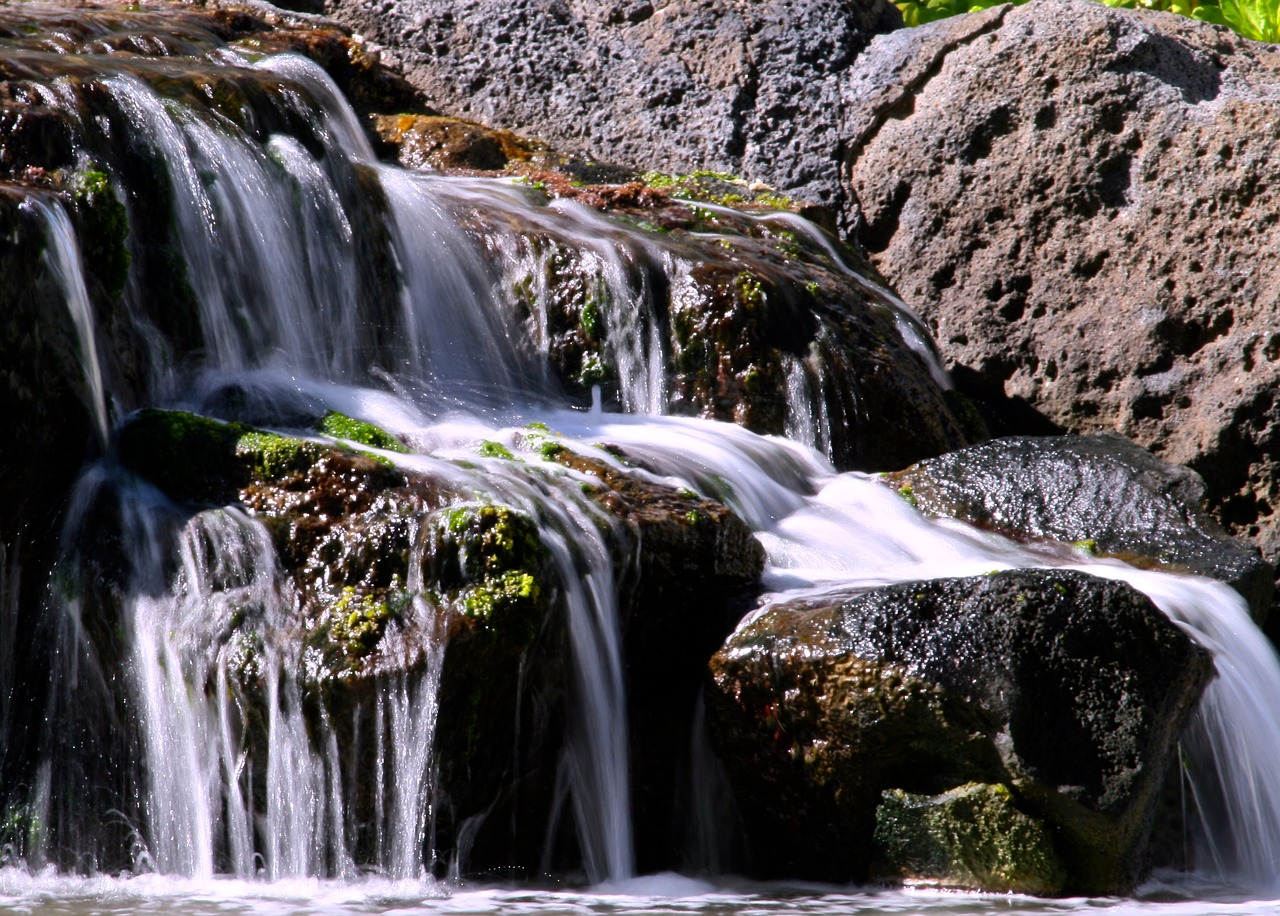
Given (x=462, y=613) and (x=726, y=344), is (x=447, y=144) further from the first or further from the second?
(x=462, y=613)

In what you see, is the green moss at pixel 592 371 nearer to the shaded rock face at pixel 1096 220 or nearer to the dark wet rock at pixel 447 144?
the dark wet rock at pixel 447 144

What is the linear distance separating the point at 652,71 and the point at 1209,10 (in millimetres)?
6350

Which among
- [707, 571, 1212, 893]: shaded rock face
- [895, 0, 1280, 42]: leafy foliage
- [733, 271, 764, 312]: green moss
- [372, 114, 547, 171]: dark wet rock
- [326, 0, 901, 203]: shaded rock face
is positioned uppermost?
[895, 0, 1280, 42]: leafy foliage

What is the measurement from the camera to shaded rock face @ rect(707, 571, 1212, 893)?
388 cm

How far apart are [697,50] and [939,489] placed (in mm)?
5013

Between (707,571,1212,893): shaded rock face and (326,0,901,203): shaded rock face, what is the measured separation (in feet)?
18.9

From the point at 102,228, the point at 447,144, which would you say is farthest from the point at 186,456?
the point at 447,144

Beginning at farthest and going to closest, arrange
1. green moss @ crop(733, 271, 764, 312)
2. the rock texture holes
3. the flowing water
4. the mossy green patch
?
the rock texture holes
the mossy green patch
green moss @ crop(733, 271, 764, 312)
the flowing water

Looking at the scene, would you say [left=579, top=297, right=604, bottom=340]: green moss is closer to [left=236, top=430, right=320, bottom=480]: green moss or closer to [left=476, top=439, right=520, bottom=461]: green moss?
[left=476, top=439, right=520, bottom=461]: green moss

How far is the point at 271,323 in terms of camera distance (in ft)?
19.2

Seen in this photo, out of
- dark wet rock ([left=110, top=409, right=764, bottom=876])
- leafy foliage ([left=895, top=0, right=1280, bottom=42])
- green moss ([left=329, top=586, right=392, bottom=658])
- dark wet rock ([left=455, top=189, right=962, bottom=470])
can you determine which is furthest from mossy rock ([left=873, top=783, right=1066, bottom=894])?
leafy foliage ([left=895, top=0, right=1280, bottom=42])

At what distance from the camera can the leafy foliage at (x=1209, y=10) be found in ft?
39.4

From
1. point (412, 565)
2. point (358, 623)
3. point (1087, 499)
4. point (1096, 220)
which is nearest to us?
point (358, 623)

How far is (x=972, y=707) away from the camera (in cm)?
389
